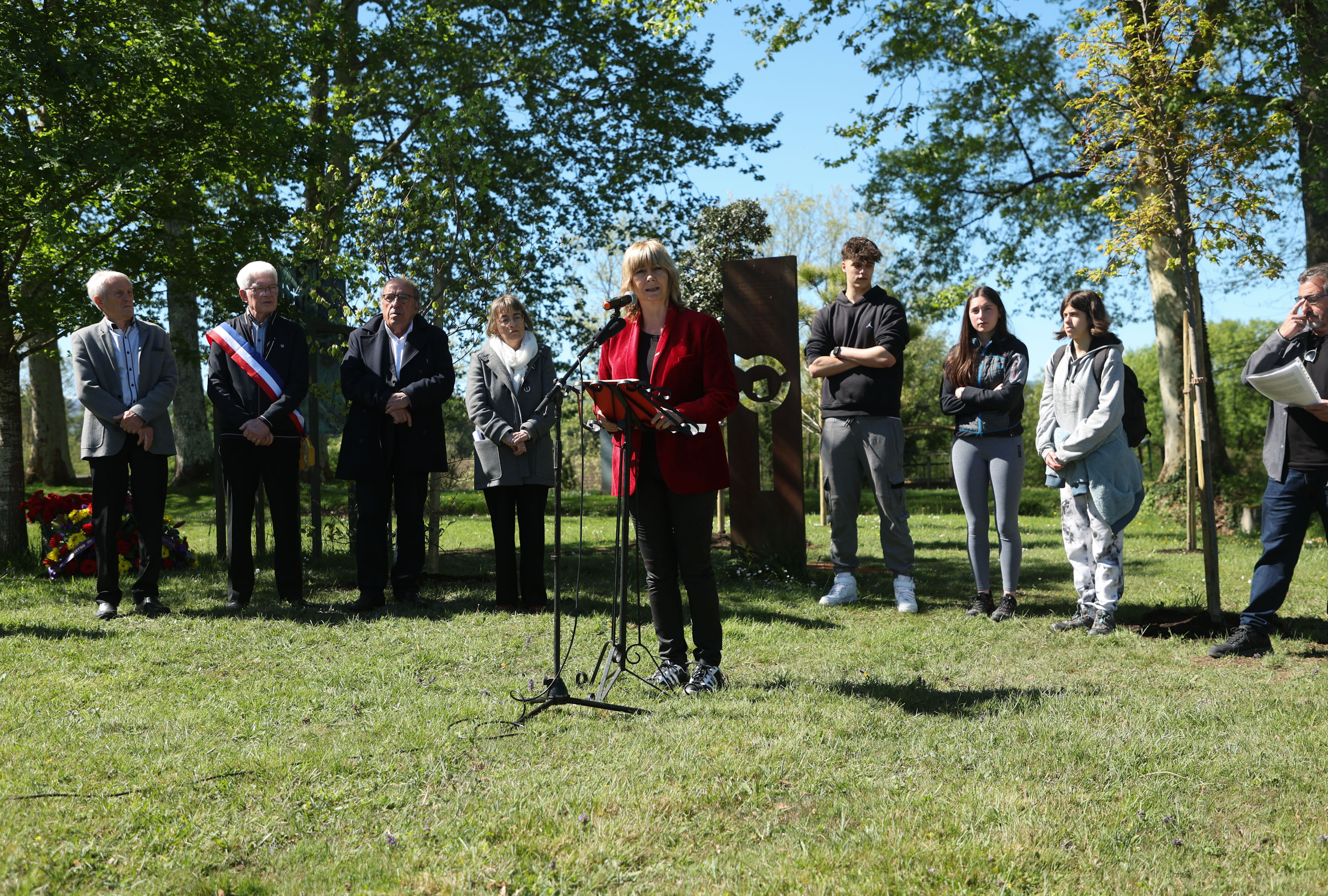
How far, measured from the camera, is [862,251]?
6.77m

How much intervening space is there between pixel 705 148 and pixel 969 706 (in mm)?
15872

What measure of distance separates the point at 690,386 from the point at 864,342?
2743mm

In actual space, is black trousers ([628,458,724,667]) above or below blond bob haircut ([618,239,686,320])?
below

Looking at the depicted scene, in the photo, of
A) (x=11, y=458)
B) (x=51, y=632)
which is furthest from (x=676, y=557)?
(x=11, y=458)

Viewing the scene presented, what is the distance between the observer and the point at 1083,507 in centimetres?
607

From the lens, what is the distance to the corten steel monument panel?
26.5 ft

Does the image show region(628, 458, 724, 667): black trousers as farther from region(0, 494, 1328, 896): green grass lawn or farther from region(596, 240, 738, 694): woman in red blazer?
region(0, 494, 1328, 896): green grass lawn

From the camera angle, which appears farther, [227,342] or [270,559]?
[270,559]

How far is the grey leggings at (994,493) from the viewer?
6.39 meters

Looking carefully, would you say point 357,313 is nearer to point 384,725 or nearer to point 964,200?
point 384,725

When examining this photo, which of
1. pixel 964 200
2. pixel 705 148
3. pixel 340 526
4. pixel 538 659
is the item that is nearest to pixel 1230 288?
pixel 964 200

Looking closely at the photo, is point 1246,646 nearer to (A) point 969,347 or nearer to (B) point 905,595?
(B) point 905,595

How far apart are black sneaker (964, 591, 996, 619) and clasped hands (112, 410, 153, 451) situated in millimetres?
5475

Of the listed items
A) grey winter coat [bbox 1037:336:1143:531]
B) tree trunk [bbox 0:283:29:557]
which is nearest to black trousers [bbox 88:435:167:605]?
tree trunk [bbox 0:283:29:557]
